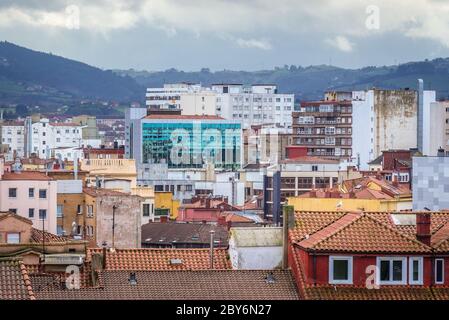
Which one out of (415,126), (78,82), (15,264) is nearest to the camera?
(15,264)

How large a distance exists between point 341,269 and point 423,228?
60.4 inches

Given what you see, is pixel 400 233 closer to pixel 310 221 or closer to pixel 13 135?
pixel 310 221

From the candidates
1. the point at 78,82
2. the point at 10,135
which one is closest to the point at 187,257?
the point at 10,135

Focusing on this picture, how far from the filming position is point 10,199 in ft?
135

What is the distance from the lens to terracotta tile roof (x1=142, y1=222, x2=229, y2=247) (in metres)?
40.8

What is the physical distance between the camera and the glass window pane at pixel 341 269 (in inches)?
746

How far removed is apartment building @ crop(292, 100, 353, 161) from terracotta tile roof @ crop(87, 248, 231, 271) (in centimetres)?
8336

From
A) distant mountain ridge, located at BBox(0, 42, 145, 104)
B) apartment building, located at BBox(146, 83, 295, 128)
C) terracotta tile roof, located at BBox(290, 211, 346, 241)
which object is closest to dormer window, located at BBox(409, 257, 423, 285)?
terracotta tile roof, located at BBox(290, 211, 346, 241)

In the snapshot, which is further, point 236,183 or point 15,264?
point 236,183

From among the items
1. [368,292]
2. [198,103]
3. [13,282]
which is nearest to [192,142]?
[198,103]

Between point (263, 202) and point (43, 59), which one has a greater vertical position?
point (43, 59)

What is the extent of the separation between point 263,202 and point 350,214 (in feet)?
158

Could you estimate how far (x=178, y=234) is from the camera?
4262cm

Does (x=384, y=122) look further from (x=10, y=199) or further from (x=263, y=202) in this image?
(x=10, y=199)
